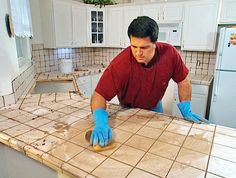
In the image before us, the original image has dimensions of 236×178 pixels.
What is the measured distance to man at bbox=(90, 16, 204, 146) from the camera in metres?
0.99

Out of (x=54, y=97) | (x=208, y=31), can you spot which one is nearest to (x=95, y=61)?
(x=208, y=31)

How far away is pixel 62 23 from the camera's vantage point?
2812 mm

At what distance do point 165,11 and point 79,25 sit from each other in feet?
4.67

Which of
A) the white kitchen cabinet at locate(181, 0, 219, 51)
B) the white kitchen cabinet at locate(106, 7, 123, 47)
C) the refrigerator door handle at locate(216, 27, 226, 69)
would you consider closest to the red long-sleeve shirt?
the refrigerator door handle at locate(216, 27, 226, 69)

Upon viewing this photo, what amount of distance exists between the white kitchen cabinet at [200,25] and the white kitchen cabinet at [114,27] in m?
1.10

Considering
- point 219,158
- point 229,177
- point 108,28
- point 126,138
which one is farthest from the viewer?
point 108,28

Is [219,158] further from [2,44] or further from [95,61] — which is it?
[95,61]

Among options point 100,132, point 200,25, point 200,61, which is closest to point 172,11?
point 200,25

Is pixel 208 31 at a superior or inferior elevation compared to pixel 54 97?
superior

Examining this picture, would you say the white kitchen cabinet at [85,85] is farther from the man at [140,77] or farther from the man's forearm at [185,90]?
the man's forearm at [185,90]

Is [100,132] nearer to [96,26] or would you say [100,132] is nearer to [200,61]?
[200,61]

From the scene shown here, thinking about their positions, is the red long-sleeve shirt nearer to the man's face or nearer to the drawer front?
the man's face

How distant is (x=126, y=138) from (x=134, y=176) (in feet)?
0.80

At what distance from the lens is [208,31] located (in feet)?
8.35
